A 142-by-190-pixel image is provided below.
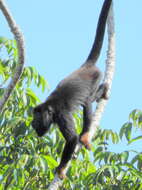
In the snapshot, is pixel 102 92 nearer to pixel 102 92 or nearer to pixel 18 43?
pixel 102 92

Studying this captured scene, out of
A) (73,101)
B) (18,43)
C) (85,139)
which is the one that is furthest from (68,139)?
(18,43)

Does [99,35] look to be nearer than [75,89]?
No

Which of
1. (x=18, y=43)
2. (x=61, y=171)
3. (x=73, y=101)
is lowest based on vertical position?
(x=61, y=171)

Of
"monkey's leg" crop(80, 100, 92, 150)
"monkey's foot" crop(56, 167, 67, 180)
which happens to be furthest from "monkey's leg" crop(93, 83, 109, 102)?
"monkey's foot" crop(56, 167, 67, 180)

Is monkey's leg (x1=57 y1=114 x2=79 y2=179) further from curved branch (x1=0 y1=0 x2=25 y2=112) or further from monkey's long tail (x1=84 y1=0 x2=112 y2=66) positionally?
monkey's long tail (x1=84 y1=0 x2=112 y2=66)

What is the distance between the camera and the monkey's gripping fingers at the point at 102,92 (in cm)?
574

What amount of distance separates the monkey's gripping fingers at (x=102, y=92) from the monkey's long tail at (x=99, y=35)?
50 cm

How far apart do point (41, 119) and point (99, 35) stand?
145 cm

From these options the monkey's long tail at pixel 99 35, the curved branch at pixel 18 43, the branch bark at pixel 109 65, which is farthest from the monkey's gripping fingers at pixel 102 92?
the curved branch at pixel 18 43

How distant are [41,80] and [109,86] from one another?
33.0 inches

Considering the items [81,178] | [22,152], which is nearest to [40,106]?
[22,152]

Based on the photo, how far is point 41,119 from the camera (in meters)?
5.47

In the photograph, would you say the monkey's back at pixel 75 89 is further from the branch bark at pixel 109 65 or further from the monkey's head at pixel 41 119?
the branch bark at pixel 109 65

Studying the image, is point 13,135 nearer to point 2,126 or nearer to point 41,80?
point 2,126
